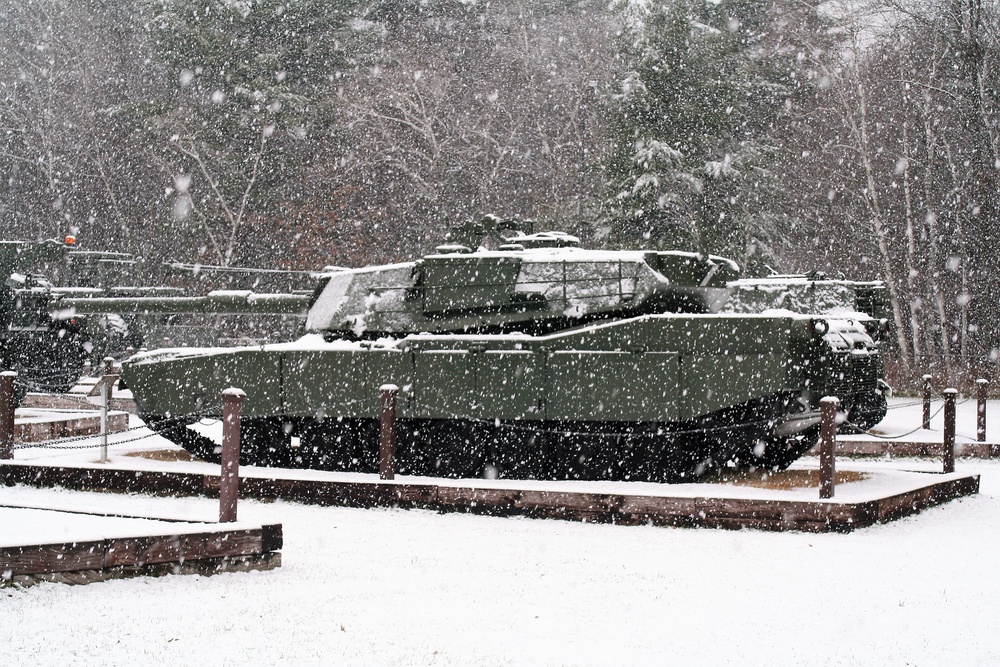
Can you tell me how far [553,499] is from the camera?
1073cm

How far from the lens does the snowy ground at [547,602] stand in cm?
613

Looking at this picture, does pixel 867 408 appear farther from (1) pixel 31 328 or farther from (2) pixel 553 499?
(1) pixel 31 328

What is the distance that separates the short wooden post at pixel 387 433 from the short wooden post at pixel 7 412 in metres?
4.04

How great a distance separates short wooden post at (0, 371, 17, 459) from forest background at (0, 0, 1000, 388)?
1815cm

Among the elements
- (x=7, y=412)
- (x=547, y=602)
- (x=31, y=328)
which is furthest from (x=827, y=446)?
(x=31, y=328)

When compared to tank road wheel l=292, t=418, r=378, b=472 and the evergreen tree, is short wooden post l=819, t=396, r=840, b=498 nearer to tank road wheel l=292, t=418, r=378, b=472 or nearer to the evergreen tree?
tank road wheel l=292, t=418, r=378, b=472

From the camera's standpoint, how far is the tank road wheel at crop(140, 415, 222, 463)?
13664 millimetres

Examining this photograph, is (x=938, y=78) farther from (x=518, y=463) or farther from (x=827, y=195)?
(x=518, y=463)

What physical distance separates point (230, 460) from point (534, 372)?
3906mm

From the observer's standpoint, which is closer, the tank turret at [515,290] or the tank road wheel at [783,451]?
the tank turret at [515,290]

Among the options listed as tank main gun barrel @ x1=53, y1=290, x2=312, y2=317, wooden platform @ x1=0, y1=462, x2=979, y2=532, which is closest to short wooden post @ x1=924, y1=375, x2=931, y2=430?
wooden platform @ x1=0, y1=462, x2=979, y2=532

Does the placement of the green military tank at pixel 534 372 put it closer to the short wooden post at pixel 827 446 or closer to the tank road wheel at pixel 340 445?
the tank road wheel at pixel 340 445

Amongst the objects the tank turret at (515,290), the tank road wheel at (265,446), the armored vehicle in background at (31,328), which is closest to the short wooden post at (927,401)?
the tank turret at (515,290)

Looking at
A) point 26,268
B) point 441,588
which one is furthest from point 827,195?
point 441,588
